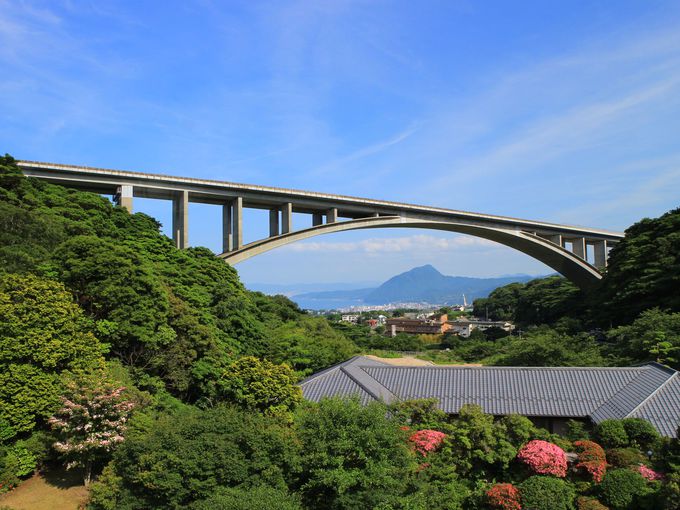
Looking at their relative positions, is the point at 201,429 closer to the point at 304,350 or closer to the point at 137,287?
the point at 137,287

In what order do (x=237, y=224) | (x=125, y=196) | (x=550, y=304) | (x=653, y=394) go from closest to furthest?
(x=653, y=394) → (x=125, y=196) → (x=237, y=224) → (x=550, y=304)

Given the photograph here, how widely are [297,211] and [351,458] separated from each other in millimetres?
22172

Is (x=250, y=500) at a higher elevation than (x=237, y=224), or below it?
below

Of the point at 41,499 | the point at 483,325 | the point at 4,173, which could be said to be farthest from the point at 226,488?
the point at 483,325

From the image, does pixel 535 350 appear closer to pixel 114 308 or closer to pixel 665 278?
pixel 665 278

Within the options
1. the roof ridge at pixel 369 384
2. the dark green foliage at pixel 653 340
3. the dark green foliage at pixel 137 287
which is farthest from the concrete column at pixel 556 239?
the roof ridge at pixel 369 384

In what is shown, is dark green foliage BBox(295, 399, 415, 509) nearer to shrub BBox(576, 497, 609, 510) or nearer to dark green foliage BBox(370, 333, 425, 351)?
shrub BBox(576, 497, 609, 510)

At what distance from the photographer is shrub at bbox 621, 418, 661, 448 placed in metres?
10.7

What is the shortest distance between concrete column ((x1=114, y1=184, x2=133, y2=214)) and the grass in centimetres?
1365

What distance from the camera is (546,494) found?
29.5 ft

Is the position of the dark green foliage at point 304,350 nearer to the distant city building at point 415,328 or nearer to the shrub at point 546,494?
the shrub at point 546,494

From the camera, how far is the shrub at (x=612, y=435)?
422 inches

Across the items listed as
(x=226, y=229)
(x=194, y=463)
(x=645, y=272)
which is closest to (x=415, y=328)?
(x=645, y=272)

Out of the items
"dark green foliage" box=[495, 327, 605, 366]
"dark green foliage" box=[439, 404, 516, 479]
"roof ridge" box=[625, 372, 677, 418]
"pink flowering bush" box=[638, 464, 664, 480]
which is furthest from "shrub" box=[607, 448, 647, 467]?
"dark green foliage" box=[495, 327, 605, 366]
